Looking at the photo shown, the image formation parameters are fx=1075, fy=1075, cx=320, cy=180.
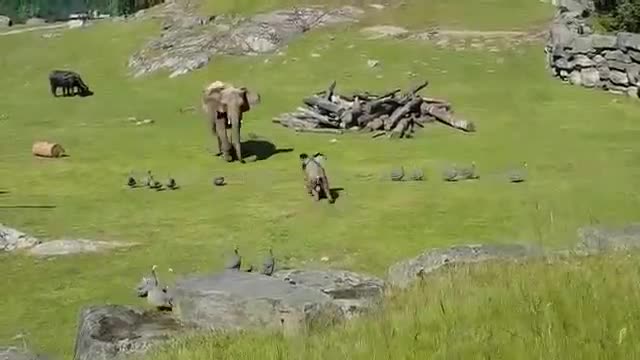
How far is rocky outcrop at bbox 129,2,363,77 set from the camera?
1610 inches

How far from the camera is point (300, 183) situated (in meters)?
21.1

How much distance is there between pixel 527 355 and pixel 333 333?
1.81m

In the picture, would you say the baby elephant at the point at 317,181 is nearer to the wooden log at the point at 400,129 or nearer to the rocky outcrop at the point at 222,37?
the wooden log at the point at 400,129

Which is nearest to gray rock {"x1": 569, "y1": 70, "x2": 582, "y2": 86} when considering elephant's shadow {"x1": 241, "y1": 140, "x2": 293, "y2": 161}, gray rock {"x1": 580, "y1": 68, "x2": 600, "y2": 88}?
gray rock {"x1": 580, "y1": 68, "x2": 600, "y2": 88}

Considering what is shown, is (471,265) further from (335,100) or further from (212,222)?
(335,100)

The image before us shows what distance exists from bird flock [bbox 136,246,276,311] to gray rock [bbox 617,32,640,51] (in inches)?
692

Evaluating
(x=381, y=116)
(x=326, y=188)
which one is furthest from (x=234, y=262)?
(x=381, y=116)

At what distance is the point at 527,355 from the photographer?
6.62 metres

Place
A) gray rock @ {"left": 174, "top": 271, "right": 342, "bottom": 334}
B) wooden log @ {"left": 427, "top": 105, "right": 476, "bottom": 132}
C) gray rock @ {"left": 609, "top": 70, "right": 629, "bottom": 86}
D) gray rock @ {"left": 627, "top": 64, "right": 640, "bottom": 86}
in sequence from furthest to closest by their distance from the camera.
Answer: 1. gray rock @ {"left": 609, "top": 70, "right": 629, "bottom": 86}
2. gray rock @ {"left": 627, "top": 64, "right": 640, "bottom": 86}
3. wooden log @ {"left": 427, "top": 105, "right": 476, "bottom": 132}
4. gray rock @ {"left": 174, "top": 271, "right": 342, "bottom": 334}

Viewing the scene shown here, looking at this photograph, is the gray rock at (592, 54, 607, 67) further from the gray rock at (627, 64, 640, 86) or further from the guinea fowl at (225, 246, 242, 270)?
the guinea fowl at (225, 246, 242, 270)

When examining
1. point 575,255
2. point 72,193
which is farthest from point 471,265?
point 72,193

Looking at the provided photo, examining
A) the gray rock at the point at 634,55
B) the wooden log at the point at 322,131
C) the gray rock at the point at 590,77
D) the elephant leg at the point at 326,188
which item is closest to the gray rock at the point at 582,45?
the gray rock at the point at 590,77

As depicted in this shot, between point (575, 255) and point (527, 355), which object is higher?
point (527, 355)

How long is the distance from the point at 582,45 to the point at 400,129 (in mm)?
9160
